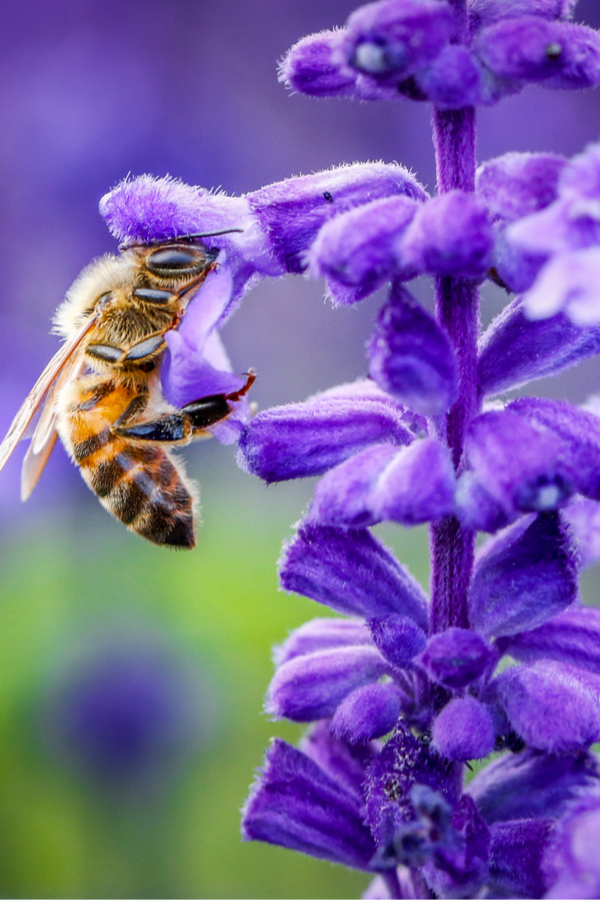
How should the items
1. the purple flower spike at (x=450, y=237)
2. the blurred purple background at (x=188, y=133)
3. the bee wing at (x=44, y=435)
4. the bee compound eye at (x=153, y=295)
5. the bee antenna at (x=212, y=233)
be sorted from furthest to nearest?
the blurred purple background at (x=188, y=133) → the bee wing at (x=44, y=435) → the bee compound eye at (x=153, y=295) → the bee antenna at (x=212, y=233) → the purple flower spike at (x=450, y=237)

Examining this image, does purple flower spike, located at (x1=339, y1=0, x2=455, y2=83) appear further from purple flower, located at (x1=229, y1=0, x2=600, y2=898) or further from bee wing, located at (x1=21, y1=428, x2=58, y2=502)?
bee wing, located at (x1=21, y1=428, x2=58, y2=502)

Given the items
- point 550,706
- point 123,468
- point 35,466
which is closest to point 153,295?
point 123,468

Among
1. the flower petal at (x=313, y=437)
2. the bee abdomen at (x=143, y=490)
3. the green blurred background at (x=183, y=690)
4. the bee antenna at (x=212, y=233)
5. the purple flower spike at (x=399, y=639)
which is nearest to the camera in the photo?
the purple flower spike at (x=399, y=639)

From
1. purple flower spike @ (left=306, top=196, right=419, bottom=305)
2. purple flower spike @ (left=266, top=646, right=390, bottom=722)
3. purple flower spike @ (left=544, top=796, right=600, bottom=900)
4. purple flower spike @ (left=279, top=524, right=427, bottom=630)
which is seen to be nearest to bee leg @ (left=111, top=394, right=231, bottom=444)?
purple flower spike @ (left=279, top=524, right=427, bottom=630)

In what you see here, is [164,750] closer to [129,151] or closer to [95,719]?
[95,719]

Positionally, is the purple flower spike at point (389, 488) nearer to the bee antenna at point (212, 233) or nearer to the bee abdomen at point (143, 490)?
the bee antenna at point (212, 233)

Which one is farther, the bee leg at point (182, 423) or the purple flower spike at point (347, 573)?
the bee leg at point (182, 423)

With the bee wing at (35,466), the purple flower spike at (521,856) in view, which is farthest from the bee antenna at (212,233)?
the purple flower spike at (521,856)

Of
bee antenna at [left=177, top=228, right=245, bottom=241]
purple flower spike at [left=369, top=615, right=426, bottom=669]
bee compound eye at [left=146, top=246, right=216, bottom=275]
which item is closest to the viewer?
purple flower spike at [left=369, top=615, right=426, bottom=669]

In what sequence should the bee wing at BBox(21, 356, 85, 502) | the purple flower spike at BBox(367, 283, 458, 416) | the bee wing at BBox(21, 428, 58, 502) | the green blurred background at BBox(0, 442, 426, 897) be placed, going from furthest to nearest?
the green blurred background at BBox(0, 442, 426, 897), the bee wing at BBox(21, 428, 58, 502), the bee wing at BBox(21, 356, 85, 502), the purple flower spike at BBox(367, 283, 458, 416)
